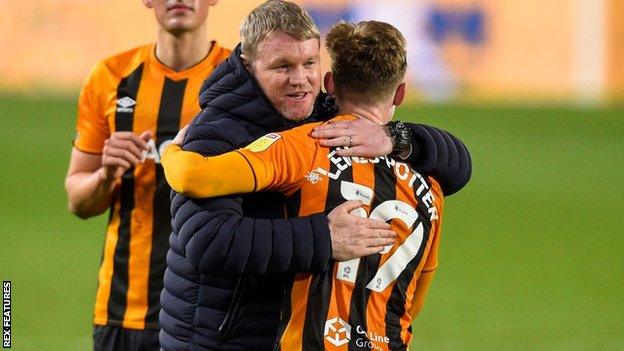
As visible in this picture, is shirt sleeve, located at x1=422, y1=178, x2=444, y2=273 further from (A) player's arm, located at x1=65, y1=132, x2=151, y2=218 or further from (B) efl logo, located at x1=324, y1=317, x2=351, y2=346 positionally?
(A) player's arm, located at x1=65, y1=132, x2=151, y2=218

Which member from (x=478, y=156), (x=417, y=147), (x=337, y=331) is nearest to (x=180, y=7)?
(x=417, y=147)

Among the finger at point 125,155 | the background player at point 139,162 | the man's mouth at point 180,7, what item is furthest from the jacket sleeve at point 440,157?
the man's mouth at point 180,7

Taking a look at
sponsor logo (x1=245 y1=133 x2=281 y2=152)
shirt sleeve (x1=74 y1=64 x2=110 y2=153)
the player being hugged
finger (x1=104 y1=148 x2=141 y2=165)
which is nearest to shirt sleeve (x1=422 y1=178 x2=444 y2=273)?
the player being hugged

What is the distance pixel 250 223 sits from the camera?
135 inches

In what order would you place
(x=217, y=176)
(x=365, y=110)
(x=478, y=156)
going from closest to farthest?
(x=217, y=176) < (x=365, y=110) < (x=478, y=156)

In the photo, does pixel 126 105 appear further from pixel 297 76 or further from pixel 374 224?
pixel 374 224

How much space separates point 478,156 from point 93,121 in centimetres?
1028

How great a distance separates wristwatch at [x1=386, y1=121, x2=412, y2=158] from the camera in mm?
3637

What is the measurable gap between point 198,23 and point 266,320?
71.7 inches

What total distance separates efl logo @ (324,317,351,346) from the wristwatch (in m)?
0.51

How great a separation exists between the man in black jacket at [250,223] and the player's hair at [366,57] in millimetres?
82

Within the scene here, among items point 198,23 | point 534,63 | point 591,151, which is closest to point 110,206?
point 198,23

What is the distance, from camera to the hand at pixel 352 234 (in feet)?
11.4

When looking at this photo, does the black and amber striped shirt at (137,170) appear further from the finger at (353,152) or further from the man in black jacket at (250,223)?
the finger at (353,152)
